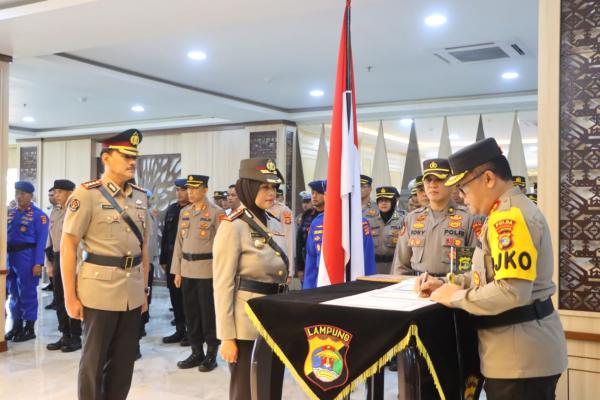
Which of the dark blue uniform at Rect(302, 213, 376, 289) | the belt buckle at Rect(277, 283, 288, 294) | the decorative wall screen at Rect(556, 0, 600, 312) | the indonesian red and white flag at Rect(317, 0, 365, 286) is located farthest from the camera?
the dark blue uniform at Rect(302, 213, 376, 289)

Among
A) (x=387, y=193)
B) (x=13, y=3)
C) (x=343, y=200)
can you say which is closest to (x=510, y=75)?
(x=387, y=193)

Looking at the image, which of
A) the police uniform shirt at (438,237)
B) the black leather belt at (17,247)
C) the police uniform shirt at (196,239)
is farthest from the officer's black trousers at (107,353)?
the black leather belt at (17,247)

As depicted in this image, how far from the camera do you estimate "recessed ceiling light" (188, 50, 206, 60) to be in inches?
229

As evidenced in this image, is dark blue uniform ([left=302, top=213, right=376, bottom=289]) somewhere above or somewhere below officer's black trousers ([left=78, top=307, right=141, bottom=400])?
above

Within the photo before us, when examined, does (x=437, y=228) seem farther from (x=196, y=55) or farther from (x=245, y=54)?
(x=196, y=55)

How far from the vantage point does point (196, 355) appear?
493 cm

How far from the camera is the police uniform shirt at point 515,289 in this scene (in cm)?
173

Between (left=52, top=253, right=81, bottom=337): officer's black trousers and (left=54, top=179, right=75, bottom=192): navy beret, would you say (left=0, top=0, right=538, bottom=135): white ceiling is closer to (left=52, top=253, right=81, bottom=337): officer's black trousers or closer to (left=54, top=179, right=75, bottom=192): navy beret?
(left=54, top=179, right=75, bottom=192): navy beret

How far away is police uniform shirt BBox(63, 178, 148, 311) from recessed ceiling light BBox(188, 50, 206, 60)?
10.0ft

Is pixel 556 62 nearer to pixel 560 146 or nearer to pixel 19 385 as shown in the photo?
pixel 560 146

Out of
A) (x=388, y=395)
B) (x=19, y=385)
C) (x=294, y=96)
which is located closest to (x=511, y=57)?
(x=294, y=96)

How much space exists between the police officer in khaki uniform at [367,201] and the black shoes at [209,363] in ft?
5.82

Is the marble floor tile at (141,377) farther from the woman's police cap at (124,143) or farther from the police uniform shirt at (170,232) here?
the woman's police cap at (124,143)

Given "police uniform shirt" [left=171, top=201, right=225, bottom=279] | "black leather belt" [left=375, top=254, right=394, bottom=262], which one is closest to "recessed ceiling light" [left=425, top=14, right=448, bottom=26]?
"black leather belt" [left=375, top=254, right=394, bottom=262]
